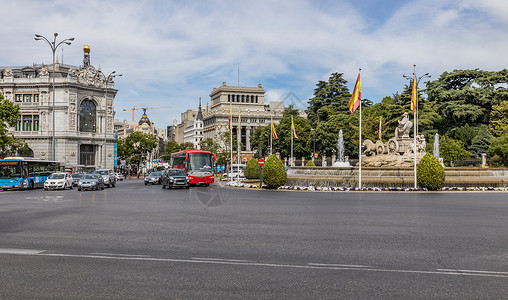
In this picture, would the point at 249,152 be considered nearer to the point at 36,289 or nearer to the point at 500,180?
the point at 500,180

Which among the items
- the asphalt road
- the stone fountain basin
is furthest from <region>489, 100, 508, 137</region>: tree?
the asphalt road

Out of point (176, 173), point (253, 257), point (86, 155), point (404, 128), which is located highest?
point (404, 128)

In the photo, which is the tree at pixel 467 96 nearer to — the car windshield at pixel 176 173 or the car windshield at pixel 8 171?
the car windshield at pixel 176 173

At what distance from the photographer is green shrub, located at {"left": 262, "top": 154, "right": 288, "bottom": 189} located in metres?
35.9

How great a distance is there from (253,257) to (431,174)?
26.5m

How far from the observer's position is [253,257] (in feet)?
29.5

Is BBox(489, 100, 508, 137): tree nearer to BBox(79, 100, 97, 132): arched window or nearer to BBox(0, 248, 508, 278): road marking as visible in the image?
BBox(0, 248, 508, 278): road marking

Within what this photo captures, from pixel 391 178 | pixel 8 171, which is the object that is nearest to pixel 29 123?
pixel 8 171

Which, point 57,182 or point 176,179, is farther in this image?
point 57,182

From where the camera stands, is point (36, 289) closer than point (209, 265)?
Yes

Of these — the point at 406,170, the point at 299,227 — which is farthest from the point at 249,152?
the point at 299,227

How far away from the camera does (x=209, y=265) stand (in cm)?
827

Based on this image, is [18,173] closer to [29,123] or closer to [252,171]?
[252,171]

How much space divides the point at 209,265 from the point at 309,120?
99.0 m
